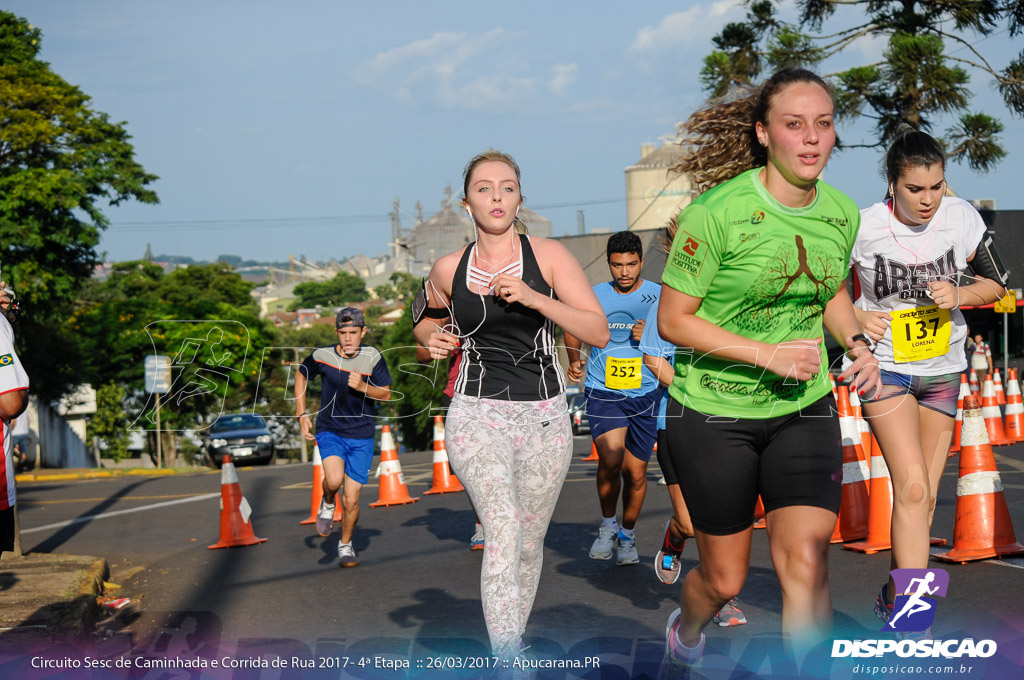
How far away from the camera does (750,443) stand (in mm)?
3764

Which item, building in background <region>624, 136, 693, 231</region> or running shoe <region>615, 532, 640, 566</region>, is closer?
running shoe <region>615, 532, 640, 566</region>

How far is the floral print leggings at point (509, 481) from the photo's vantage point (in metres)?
4.35

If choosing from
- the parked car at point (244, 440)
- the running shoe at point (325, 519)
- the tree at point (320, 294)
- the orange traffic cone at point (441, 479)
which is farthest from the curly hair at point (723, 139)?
the tree at point (320, 294)

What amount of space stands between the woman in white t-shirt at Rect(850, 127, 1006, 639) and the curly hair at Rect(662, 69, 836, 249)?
3.54 ft

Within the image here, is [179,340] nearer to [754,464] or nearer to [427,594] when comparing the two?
[427,594]

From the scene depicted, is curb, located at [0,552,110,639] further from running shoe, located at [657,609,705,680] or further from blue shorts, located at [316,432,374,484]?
running shoe, located at [657,609,705,680]

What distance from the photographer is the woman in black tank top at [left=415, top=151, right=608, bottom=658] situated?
14.8 feet

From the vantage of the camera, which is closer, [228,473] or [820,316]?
→ [820,316]

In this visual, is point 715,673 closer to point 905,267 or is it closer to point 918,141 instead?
point 905,267

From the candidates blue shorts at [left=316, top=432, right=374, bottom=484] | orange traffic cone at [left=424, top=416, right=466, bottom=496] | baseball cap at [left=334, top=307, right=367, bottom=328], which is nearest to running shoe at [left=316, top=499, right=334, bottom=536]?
blue shorts at [left=316, top=432, right=374, bottom=484]

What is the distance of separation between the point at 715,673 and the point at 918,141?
107 inches

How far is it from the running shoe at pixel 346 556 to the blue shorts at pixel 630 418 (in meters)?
2.36

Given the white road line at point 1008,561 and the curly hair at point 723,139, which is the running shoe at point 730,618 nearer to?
the white road line at point 1008,561

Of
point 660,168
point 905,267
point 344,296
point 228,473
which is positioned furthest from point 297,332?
point 905,267
